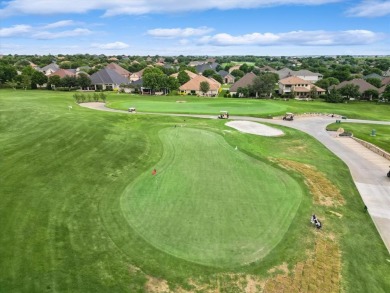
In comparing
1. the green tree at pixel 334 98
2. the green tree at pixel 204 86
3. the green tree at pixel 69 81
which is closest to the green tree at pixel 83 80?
the green tree at pixel 69 81

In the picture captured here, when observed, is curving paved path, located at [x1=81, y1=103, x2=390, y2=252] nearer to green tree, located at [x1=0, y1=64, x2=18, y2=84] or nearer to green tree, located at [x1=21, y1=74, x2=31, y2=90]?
green tree, located at [x1=21, y1=74, x2=31, y2=90]

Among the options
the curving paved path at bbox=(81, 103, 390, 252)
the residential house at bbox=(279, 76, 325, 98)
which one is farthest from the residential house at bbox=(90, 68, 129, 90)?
the curving paved path at bbox=(81, 103, 390, 252)

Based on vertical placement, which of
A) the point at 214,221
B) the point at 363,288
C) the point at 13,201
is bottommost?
the point at 363,288

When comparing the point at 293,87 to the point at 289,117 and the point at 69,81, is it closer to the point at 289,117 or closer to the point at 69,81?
the point at 289,117

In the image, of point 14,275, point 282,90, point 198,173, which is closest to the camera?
point 14,275

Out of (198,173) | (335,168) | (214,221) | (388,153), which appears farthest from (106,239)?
(388,153)

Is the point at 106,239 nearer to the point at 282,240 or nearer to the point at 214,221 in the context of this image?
the point at 214,221

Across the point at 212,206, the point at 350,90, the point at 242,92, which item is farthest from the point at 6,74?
the point at 212,206
